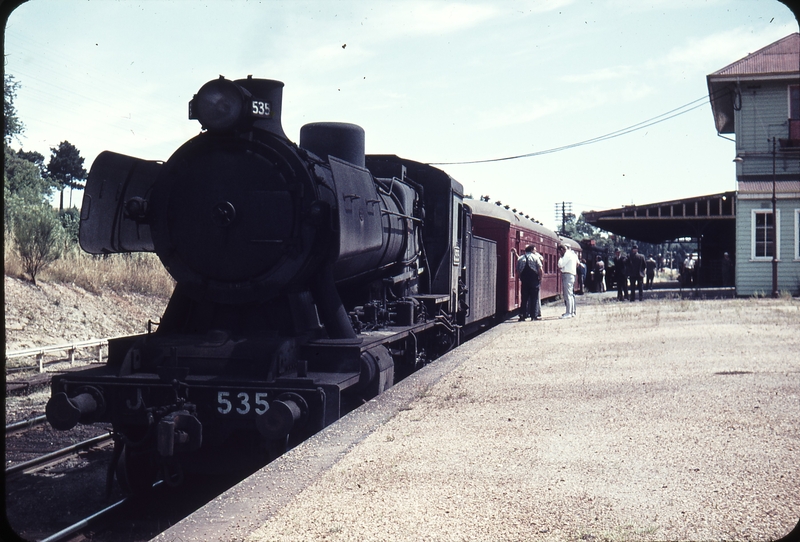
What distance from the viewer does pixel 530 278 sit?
15.8m

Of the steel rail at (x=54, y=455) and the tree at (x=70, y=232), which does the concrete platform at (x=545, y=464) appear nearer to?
the steel rail at (x=54, y=455)

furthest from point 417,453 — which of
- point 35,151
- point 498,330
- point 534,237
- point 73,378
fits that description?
point 35,151

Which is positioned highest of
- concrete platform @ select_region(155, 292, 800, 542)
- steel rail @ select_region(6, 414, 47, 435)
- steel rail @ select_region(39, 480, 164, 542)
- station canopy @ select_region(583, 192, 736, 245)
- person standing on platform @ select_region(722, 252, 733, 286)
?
station canopy @ select_region(583, 192, 736, 245)

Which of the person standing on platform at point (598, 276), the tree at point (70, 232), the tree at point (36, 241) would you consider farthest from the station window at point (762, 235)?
the tree at point (36, 241)

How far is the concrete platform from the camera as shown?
10.9 ft

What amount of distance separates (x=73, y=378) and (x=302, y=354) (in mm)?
1591

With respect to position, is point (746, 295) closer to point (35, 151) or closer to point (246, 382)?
point (246, 382)

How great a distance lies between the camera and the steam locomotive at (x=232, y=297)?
192 inches

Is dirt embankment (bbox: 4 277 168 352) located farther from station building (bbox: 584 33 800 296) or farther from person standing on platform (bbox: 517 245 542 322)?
station building (bbox: 584 33 800 296)

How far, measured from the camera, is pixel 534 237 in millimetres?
20938

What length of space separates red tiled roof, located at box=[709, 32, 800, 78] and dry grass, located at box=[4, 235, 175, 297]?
56.9 feet

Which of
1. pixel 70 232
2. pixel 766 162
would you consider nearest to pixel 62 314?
pixel 70 232

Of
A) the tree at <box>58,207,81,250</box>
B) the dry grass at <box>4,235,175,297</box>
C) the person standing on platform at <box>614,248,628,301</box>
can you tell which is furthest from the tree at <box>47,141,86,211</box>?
the person standing on platform at <box>614,248,628,301</box>

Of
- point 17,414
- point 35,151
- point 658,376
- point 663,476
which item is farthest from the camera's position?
point 35,151
